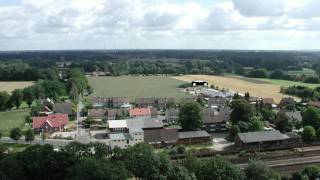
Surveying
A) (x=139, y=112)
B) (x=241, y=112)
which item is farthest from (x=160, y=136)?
(x=139, y=112)

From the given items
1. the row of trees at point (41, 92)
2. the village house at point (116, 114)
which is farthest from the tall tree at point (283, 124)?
the row of trees at point (41, 92)

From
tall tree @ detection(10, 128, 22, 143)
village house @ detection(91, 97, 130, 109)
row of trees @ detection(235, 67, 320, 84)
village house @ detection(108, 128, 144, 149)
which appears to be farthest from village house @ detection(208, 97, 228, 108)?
row of trees @ detection(235, 67, 320, 84)

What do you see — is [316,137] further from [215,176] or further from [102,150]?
[102,150]

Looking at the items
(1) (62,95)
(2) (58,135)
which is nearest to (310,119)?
(2) (58,135)

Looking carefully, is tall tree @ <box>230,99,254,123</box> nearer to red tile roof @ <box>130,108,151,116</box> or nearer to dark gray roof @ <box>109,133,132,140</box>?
red tile roof @ <box>130,108,151,116</box>

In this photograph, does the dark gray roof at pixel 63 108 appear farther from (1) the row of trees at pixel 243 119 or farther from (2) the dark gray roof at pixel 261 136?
(2) the dark gray roof at pixel 261 136

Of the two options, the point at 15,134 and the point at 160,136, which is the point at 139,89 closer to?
the point at 160,136
